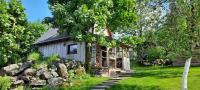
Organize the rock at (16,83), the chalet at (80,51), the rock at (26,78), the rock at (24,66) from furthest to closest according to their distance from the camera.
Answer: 1. the chalet at (80,51)
2. the rock at (24,66)
3. the rock at (26,78)
4. the rock at (16,83)

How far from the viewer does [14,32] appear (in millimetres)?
39406

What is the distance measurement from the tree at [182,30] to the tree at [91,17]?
8251 millimetres

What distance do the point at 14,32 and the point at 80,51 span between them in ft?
21.8

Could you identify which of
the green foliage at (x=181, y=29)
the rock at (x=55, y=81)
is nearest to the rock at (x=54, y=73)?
the rock at (x=55, y=81)

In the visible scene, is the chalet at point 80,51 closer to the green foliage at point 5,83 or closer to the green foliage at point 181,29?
the green foliage at point 5,83

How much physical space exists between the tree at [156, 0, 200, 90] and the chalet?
12294 millimetres

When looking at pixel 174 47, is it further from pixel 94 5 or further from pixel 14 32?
pixel 14 32

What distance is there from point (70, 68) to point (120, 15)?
6.64 m

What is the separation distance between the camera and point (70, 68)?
3675 centimetres

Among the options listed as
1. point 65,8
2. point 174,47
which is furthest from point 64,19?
point 174,47

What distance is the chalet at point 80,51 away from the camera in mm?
41188

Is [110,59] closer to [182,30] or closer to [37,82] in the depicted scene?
[37,82]

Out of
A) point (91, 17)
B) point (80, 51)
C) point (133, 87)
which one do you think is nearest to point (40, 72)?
point (91, 17)

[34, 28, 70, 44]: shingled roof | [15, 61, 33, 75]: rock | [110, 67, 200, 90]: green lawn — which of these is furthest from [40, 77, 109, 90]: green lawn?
[34, 28, 70, 44]: shingled roof
